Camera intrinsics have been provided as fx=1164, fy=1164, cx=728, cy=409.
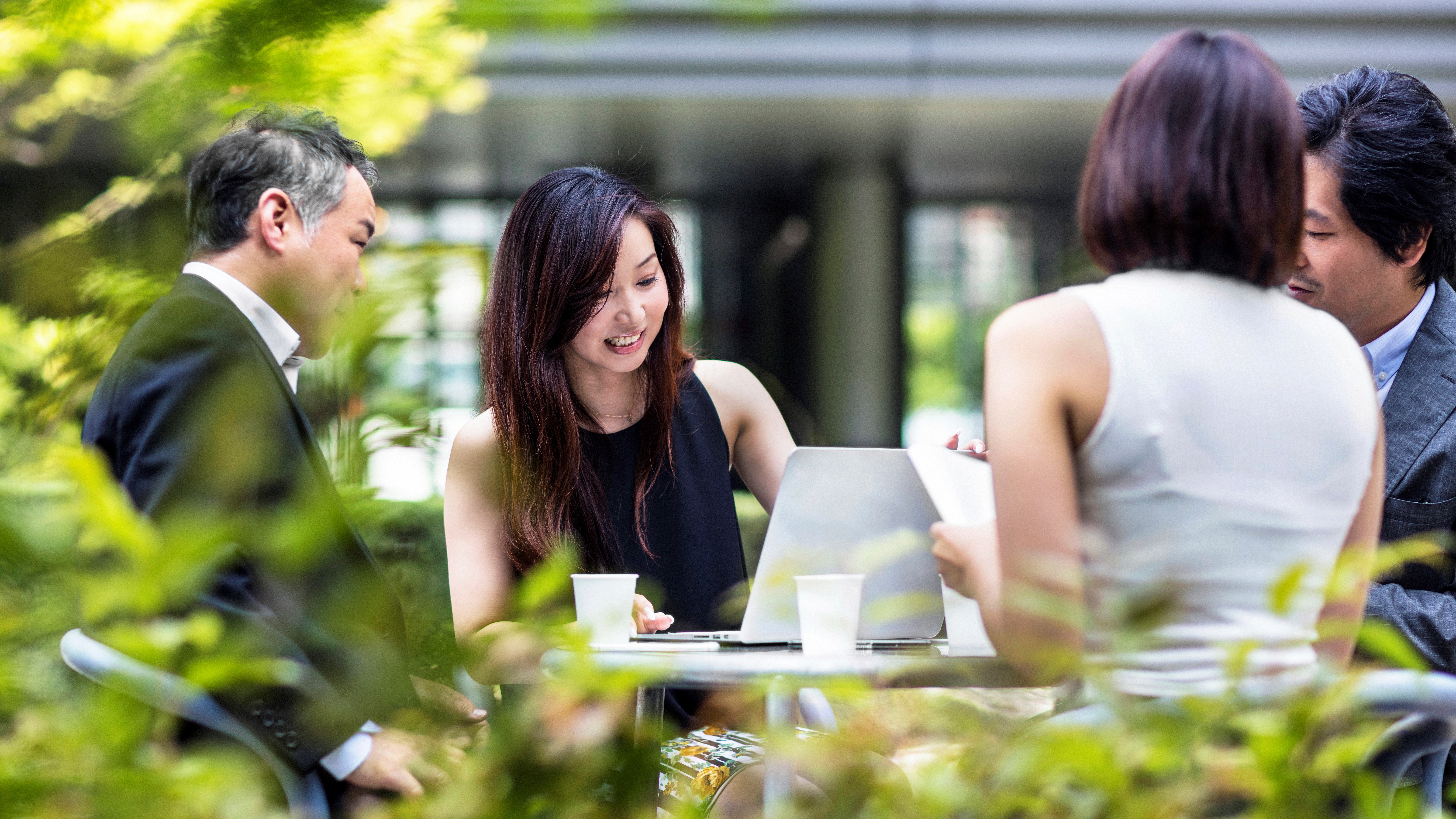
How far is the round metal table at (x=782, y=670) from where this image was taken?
2.66 ft

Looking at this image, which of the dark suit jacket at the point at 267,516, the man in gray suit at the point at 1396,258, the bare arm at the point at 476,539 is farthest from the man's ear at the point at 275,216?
the man in gray suit at the point at 1396,258

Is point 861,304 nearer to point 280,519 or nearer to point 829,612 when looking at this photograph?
point 829,612

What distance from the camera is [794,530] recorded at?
1.66 meters

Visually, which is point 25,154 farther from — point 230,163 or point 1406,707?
point 1406,707

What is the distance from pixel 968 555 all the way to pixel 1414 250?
1.24 meters

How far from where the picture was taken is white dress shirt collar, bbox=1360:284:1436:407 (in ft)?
6.75

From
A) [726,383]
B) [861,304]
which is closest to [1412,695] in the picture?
[726,383]

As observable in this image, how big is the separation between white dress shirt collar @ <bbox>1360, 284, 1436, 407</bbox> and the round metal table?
3.11 ft

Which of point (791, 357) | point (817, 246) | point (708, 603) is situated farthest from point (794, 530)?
point (791, 357)

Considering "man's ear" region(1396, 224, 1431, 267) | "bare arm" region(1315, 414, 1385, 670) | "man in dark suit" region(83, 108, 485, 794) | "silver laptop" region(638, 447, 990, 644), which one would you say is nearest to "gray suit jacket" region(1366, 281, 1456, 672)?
"man's ear" region(1396, 224, 1431, 267)

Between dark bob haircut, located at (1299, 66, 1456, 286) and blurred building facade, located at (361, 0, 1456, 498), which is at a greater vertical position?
dark bob haircut, located at (1299, 66, 1456, 286)

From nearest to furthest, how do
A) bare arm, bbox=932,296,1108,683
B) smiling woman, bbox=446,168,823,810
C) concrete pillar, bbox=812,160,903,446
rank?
bare arm, bbox=932,296,1108,683
smiling woman, bbox=446,168,823,810
concrete pillar, bbox=812,160,903,446

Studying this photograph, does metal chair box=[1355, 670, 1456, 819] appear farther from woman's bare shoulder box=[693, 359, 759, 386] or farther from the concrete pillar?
the concrete pillar

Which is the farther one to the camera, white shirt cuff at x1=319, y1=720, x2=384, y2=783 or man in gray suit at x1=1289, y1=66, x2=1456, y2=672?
man in gray suit at x1=1289, y1=66, x2=1456, y2=672
